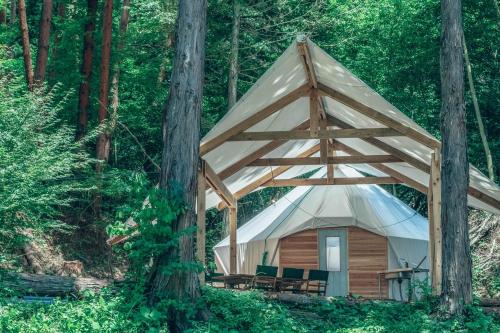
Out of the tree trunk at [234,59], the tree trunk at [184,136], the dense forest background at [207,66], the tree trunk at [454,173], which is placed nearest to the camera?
the tree trunk at [184,136]

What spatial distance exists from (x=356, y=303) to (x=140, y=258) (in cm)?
325

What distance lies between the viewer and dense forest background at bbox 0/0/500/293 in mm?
17297

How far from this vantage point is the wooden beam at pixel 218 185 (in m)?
11.6

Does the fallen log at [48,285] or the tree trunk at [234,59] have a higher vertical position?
the tree trunk at [234,59]

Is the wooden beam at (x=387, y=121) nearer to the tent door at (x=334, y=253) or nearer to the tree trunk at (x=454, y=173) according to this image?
the tree trunk at (x=454, y=173)

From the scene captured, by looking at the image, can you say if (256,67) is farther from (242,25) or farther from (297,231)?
(297,231)

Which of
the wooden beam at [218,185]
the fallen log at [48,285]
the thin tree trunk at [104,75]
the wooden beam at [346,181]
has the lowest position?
the fallen log at [48,285]

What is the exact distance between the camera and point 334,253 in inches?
658

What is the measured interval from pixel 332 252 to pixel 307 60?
22.8 ft

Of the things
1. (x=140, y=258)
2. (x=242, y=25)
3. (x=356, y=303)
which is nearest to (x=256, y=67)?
(x=242, y=25)

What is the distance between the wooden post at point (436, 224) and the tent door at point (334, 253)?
5.73 meters

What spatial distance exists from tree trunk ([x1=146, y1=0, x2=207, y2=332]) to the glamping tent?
773cm

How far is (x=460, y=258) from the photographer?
9430 millimetres

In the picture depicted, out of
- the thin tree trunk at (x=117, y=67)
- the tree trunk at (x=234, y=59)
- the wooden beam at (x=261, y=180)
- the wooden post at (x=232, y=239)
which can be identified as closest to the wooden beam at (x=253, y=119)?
the wooden post at (x=232, y=239)
